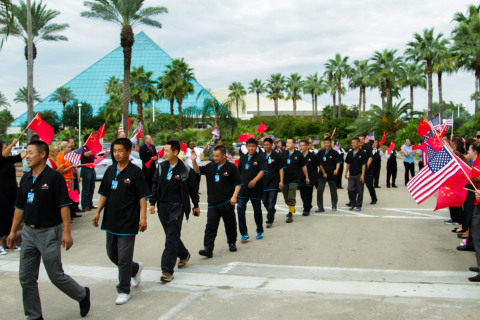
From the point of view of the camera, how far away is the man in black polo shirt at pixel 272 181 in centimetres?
833

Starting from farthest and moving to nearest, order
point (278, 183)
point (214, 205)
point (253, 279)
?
point (278, 183), point (214, 205), point (253, 279)

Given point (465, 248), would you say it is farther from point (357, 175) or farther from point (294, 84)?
point (294, 84)

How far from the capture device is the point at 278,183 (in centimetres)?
844

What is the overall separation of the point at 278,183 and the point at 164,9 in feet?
63.7

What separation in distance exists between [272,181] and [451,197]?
3779mm

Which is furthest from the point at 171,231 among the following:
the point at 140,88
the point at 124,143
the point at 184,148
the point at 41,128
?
the point at 140,88

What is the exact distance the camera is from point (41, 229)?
3.89 meters

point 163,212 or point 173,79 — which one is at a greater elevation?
point 173,79

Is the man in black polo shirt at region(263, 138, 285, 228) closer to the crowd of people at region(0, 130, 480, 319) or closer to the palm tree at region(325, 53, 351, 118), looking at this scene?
the crowd of people at region(0, 130, 480, 319)

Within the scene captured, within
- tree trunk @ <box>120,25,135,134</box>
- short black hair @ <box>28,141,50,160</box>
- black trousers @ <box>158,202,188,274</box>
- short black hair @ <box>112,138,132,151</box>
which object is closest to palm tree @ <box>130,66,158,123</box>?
tree trunk @ <box>120,25,135,134</box>

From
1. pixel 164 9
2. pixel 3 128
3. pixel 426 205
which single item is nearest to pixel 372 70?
pixel 164 9

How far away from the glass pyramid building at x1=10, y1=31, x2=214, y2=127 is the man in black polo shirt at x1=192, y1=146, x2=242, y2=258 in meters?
77.4

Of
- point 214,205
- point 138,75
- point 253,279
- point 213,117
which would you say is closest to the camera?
point 253,279

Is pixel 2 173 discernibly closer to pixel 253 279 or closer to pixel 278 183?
pixel 253 279
